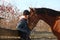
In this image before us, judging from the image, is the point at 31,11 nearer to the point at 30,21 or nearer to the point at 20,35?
the point at 30,21

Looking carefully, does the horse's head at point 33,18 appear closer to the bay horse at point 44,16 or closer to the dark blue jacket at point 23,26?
the bay horse at point 44,16

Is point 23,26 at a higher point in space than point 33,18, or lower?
lower

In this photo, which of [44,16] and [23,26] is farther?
[23,26]

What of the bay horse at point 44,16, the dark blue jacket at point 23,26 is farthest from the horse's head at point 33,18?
the dark blue jacket at point 23,26

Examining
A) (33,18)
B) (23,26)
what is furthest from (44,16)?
(23,26)

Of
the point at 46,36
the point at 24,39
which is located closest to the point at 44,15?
the point at 24,39

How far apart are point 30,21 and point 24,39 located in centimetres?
61

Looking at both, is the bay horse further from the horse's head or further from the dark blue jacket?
the dark blue jacket

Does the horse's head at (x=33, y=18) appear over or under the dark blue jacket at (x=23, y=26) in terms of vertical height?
over

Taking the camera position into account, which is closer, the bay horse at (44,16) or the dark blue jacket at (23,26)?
the bay horse at (44,16)

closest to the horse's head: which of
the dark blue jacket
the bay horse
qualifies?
the bay horse

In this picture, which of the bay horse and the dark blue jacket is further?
the dark blue jacket

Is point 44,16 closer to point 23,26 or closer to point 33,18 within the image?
point 33,18

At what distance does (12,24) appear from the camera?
15.9 meters
